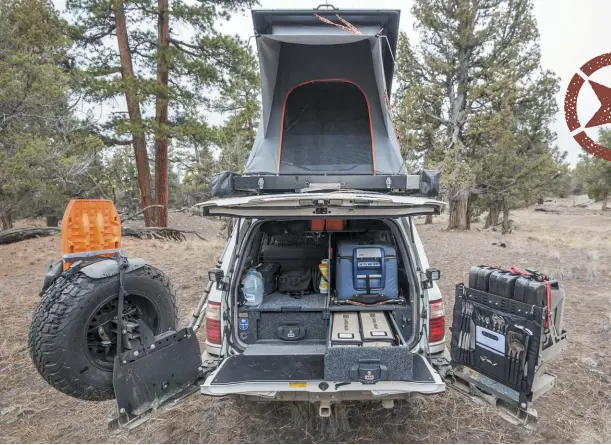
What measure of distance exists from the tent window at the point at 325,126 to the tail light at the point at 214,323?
2.40 meters

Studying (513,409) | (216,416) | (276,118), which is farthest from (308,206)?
(276,118)

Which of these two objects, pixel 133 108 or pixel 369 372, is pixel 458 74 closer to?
pixel 133 108

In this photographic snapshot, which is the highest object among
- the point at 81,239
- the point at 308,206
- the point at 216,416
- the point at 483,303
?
the point at 308,206

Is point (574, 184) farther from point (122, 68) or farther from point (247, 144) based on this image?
point (122, 68)

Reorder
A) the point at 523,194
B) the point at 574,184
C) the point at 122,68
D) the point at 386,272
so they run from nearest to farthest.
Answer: the point at 386,272 < the point at 122,68 < the point at 523,194 < the point at 574,184

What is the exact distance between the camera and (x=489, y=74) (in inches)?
536

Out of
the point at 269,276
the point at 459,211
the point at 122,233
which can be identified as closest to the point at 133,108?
the point at 122,233

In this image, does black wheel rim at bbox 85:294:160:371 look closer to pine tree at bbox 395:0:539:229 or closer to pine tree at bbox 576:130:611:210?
pine tree at bbox 395:0:539:229

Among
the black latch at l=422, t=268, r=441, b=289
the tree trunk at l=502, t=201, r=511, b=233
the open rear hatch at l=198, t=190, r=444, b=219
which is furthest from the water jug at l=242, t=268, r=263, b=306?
the tree trunk at l=502, t=201, r=511, b=233

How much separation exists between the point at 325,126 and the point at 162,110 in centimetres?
771

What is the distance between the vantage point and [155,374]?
2422 millimetres

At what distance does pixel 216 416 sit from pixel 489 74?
14.6 metres

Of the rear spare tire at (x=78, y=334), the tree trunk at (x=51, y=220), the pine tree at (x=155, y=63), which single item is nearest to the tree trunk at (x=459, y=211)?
the pine tree at (x=155, y=63)

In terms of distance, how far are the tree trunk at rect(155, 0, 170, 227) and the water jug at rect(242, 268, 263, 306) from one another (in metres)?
8.41
